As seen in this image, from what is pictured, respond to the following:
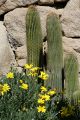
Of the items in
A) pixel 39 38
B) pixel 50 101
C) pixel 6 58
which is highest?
pixel 39 38

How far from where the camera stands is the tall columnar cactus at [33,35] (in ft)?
15.7

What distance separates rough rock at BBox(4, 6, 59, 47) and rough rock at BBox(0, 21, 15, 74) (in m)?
0.12

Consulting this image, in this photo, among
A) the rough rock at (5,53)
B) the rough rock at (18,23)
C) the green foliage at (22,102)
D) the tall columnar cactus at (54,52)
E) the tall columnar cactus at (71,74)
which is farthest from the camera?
the rough rock at (18,23)

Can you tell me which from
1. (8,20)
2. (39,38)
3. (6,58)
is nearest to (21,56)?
(6,58)

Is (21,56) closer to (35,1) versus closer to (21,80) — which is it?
(35,1)

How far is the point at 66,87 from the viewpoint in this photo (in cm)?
469

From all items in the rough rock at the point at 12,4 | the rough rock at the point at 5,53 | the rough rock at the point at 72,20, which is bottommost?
the rough rock at the point at 5,53

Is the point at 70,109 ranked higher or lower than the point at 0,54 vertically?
higher

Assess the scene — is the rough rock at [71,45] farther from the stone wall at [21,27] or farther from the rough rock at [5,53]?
the rough rock at [5,53]

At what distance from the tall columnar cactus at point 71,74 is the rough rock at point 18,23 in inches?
71.1

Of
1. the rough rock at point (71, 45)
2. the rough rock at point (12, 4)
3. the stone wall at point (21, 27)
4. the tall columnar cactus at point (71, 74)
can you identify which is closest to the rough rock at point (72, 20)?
the stone wall at point (21, 27)

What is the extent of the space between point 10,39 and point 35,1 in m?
0.79

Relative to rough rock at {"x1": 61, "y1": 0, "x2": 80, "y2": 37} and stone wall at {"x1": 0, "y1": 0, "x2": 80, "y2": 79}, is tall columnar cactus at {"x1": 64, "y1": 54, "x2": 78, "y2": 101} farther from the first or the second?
rough rock at {"x1": 61, "y1": 0, "x2": 80, "y2": 37}

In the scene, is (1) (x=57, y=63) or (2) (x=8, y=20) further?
(2) (x=8, y=20)
